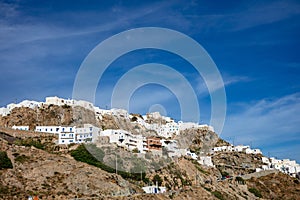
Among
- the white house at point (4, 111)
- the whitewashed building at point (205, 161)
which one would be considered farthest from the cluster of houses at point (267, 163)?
the white house at point (4, 111)

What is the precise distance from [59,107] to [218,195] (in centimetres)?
4047

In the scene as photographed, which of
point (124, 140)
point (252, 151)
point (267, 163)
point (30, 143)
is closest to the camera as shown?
point (30, 143)

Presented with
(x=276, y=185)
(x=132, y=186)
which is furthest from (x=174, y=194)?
(x=276, y=185)

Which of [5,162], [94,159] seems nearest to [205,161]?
[94,159]

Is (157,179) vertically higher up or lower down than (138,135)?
lower down

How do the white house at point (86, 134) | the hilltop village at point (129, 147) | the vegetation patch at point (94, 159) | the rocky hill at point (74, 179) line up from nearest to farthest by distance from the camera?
the rocky hill at point (74, 179), the vegetation patch at point (94, 159), the hilltop village at point (129, 147), the white house at point (86, 134)

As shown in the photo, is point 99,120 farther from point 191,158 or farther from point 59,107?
point 191,158

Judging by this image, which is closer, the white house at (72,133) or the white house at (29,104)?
the white house at (72,133)

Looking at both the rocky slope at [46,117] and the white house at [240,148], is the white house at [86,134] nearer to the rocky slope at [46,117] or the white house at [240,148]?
the rocky slope at [46,117]

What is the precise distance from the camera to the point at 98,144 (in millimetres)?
59656

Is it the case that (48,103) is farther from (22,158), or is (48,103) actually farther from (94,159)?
(22,158)

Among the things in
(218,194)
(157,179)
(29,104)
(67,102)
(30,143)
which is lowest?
(218,194)

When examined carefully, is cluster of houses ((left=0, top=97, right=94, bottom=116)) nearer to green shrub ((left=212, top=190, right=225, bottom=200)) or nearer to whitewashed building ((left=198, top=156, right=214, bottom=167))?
whitewashed building ((left=198, top=156, right=214, bottom=167))

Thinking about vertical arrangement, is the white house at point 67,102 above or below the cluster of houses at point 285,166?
above
